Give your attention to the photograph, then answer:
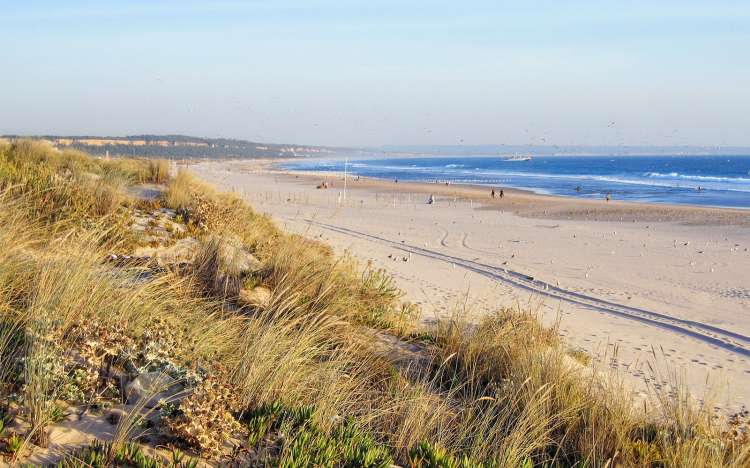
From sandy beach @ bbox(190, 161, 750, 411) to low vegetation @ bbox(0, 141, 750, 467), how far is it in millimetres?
634

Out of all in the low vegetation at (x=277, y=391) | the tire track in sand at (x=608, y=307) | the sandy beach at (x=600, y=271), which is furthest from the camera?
the tire track in sand at (x=608, y=307)

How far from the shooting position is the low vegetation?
3.54 meters

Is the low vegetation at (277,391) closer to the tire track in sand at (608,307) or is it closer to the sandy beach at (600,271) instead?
the sandy beach at (600,271)

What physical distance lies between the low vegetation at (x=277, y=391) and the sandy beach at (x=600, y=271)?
634mm

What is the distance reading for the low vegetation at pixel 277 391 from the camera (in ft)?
11.6

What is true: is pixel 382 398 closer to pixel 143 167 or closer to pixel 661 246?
pixel 143 167

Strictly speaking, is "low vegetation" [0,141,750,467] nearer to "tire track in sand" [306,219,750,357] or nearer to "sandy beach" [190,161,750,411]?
"sandy beach" [190,161,750,411]

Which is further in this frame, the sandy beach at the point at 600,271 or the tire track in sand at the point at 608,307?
the tire track in sand at the point at 608,307

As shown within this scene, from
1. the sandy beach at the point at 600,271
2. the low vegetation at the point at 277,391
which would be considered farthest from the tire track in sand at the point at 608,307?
the low vegetation at the point at 277,391

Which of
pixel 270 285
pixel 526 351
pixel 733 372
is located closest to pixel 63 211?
pixel 270 285

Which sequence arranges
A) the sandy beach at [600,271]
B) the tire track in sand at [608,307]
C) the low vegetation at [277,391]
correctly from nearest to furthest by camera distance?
1. the low vegetation at [277,391]
2. the sandy beach at [600,271]
3. the tire track in sand at [608,307]

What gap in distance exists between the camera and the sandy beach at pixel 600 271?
9.11 meters

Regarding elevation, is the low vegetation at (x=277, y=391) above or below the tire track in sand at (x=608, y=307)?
above

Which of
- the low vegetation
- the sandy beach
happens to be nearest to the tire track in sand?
the sandy beach
